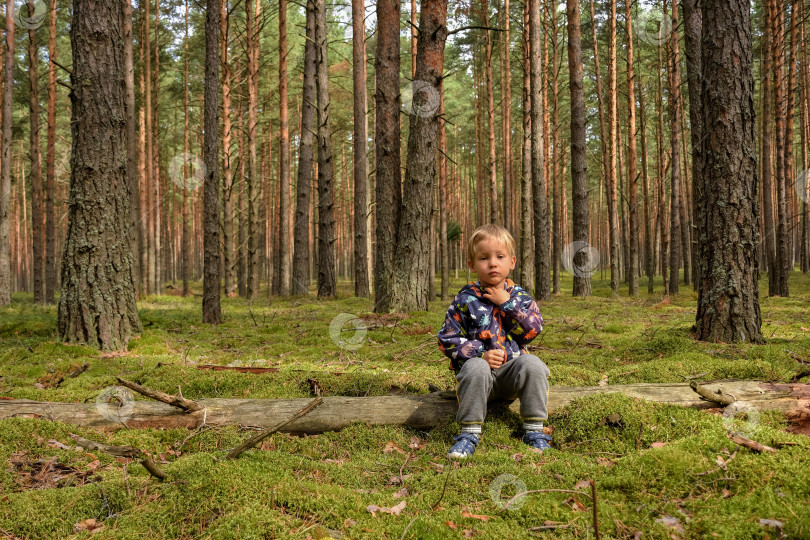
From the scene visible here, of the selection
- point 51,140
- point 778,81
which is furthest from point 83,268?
point 778,81

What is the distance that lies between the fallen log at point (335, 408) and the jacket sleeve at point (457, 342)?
0.39m

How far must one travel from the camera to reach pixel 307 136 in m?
15.4

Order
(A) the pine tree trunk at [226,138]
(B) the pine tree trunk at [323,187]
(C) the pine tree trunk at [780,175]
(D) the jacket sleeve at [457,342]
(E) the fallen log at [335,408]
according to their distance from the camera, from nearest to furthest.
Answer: (E) the fallen log at [335,408]
(D) the jacket sleeve at [457,342]
(C) the pine tree trunk at [780,175]
(B) the pine tree trunk at [323,187]
(A) the pine tree trunk at [226,138]

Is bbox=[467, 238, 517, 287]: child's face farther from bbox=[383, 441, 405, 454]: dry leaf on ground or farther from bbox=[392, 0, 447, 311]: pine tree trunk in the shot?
bbox=[392, 0, 447, 311]: pine tree trunk

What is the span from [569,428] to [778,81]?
1508 cm

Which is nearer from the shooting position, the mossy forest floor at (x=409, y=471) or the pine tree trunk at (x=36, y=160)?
the mossy forest floor at (x=409, y=471)

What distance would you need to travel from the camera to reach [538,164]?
43.7 feet

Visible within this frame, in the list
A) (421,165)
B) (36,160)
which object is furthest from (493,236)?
(36,160)

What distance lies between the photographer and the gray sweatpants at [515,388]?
3.22m

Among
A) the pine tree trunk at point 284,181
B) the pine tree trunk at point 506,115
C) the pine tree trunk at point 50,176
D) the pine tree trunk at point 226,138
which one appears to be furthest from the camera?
the pine tree trunk at point 506,115

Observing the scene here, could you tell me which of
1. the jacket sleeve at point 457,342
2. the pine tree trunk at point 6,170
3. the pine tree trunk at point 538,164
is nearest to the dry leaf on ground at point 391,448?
the jacket sleeve at point 457,342

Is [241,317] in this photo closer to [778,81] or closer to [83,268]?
[83,268]

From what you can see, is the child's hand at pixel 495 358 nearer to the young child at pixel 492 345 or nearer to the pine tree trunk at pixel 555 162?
the young child at pixel 492 345

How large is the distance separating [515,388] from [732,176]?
12.5 feet
